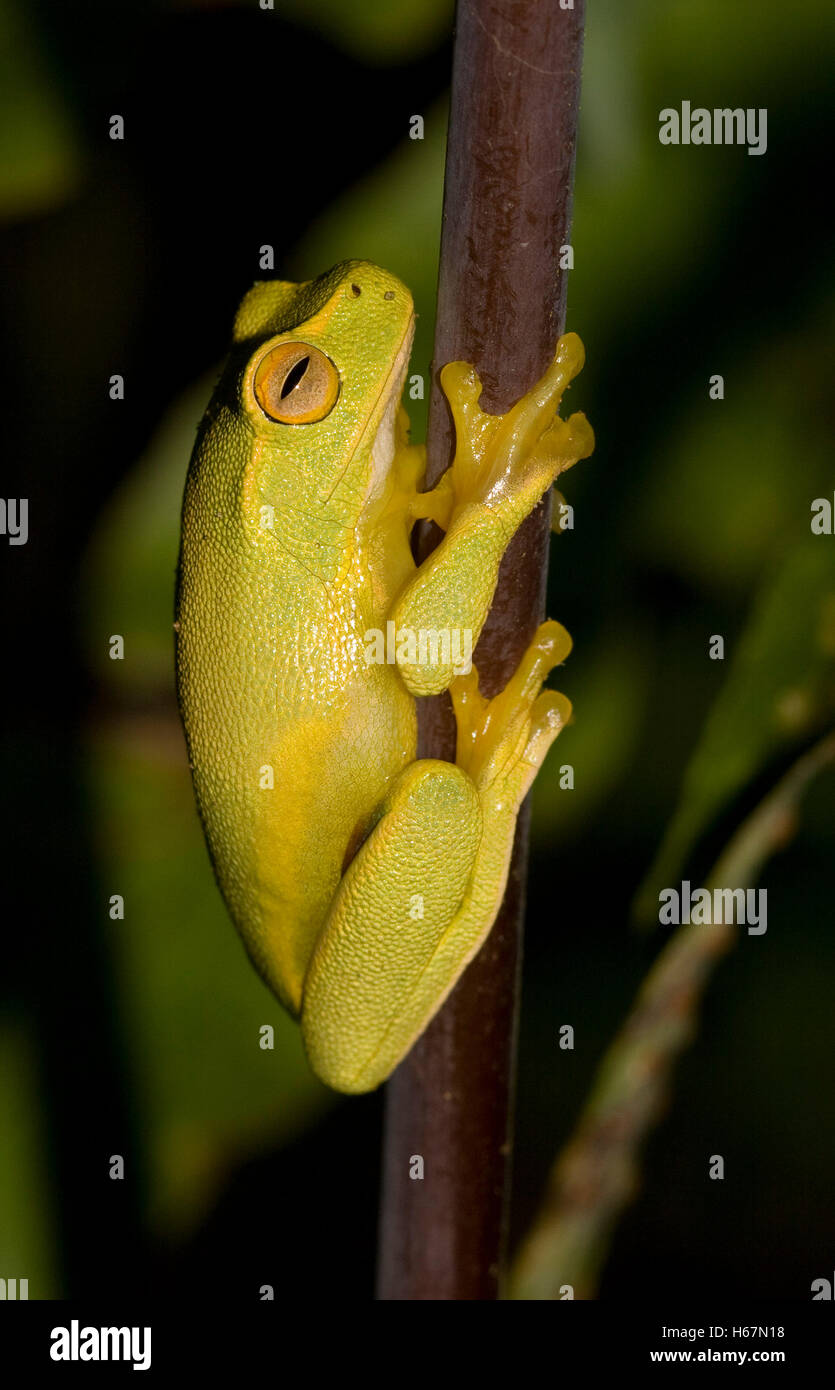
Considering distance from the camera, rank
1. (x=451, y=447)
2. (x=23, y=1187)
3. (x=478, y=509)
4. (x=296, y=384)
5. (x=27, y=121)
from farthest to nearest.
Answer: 1. (x=23, y=1187)
2. (x=27, y=121)
3. (x=296, y=384)
4. (x=478, y=509)
5. (x=451, y=447)

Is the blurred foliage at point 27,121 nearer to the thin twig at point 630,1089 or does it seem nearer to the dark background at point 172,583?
the dark background at point 172,583

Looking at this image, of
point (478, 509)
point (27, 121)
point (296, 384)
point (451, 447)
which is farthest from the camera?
point (27, 121)

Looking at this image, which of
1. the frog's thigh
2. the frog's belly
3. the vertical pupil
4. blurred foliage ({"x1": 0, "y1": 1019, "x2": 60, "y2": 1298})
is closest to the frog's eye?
the vertical pupil

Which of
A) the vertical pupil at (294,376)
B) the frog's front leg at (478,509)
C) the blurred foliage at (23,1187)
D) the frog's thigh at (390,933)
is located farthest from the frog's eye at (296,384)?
the blurred foliage at (23,1187)

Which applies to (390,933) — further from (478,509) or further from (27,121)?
(27,121)

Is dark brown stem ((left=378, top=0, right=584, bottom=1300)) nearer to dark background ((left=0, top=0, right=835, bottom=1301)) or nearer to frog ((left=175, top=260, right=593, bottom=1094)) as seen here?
frog ((left=175, top=260, right=593, bottom=1094))

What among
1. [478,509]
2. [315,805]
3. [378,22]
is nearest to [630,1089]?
[315,805]
